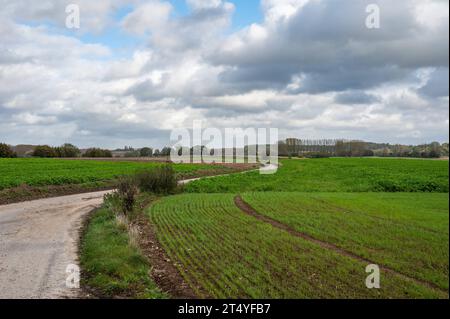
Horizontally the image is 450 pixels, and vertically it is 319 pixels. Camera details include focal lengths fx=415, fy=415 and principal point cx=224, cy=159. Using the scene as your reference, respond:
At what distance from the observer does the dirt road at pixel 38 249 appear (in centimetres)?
970

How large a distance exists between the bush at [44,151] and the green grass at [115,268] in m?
91.7

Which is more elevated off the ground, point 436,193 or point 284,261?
point 436,193

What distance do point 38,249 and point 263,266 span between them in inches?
308

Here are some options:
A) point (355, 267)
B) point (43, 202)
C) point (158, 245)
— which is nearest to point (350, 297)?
point (355, 267)

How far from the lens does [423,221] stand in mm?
14625

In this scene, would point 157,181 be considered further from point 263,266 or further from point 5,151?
point 5,151

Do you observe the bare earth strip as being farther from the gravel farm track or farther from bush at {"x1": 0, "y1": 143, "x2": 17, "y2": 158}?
bush at {"x1": 0, "y1": 143, "x2": 17, "y2": 158}

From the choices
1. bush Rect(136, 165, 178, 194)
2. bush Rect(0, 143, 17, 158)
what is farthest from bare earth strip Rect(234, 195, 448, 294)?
bush Rect(0, 143, 17, 158)

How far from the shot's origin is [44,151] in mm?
98812

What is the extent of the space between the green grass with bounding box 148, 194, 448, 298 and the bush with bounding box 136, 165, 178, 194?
16.6 metres

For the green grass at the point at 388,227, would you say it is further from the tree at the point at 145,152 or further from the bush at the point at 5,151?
the tree at the point at 145,152

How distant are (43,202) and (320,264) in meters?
23.6

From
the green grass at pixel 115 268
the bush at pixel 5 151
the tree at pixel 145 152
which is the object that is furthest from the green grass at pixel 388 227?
the tree at pixel 145 152
